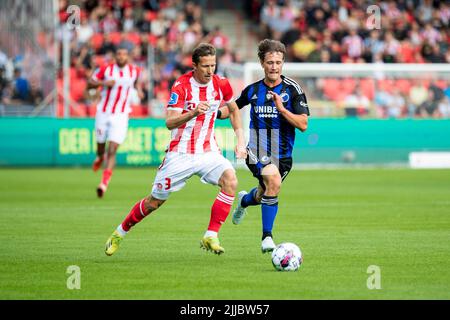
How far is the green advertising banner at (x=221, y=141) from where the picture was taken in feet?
85.7

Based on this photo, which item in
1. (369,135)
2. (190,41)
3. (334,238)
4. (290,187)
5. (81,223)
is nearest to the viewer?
(334,238)

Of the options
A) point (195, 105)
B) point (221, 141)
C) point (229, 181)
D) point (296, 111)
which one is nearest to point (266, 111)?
point (296, 111)

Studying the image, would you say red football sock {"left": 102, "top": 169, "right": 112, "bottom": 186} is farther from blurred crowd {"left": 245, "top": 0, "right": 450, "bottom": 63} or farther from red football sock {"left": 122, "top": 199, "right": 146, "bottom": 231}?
blurred crowd {"left": 245, "top": 0, "right": 450, "bottom": 63}

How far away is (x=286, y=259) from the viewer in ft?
30.9

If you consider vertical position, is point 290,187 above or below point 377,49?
below

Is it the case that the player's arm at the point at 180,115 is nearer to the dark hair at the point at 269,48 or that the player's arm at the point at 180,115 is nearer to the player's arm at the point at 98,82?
the dark hair at the point at 269,48

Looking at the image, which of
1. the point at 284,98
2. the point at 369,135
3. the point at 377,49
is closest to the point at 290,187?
the point at 369,135

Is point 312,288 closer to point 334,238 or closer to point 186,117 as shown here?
point 186,117

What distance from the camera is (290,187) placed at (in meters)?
20.9

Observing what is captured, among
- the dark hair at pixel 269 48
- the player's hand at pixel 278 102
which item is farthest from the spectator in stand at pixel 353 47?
the player's hand at pixel 278 102

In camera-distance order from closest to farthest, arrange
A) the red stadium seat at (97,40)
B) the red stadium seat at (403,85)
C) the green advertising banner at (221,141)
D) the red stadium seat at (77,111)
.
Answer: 1. the green advertising banner at (221,141)
2. the red stadium seat at (77,111)
3. the red stadium seat at (97,40)
4. the red stadium seat at (403,85)

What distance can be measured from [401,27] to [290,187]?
14176mm

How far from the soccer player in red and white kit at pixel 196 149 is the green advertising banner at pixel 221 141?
15.7 m

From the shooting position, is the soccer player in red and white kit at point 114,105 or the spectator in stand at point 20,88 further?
the spectator in stand at point 20,88
